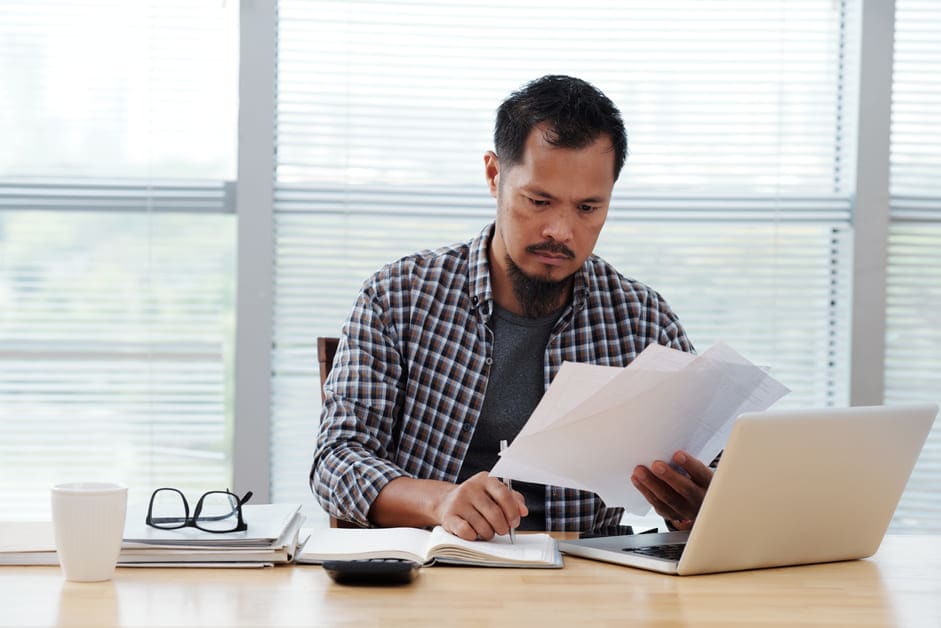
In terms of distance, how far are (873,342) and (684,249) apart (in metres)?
0.63

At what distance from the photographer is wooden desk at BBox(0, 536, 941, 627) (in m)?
1.06

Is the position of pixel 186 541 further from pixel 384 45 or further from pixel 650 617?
pixel 384 45

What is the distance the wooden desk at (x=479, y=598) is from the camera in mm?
1063

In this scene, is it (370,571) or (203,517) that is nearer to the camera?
(370,571)

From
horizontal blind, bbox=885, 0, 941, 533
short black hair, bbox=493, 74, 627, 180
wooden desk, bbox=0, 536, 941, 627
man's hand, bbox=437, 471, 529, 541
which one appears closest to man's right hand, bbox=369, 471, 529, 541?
man's hand, bbox=437, 471, 529, 541

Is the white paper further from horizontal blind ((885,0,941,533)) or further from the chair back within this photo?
horizontal blind ((885,0,941,533))

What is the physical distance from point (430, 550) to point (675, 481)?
399mm

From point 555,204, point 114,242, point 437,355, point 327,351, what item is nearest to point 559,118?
point 555,204

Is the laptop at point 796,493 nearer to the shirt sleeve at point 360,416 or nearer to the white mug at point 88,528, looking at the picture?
the shirt sleeve at point 360,416

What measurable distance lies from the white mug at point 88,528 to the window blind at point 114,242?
1748mm

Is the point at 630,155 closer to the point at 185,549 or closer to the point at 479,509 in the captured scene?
the point at 479,509

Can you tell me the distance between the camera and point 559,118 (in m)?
1.91

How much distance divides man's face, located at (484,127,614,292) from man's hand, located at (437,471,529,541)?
617 mm

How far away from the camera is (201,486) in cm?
294
